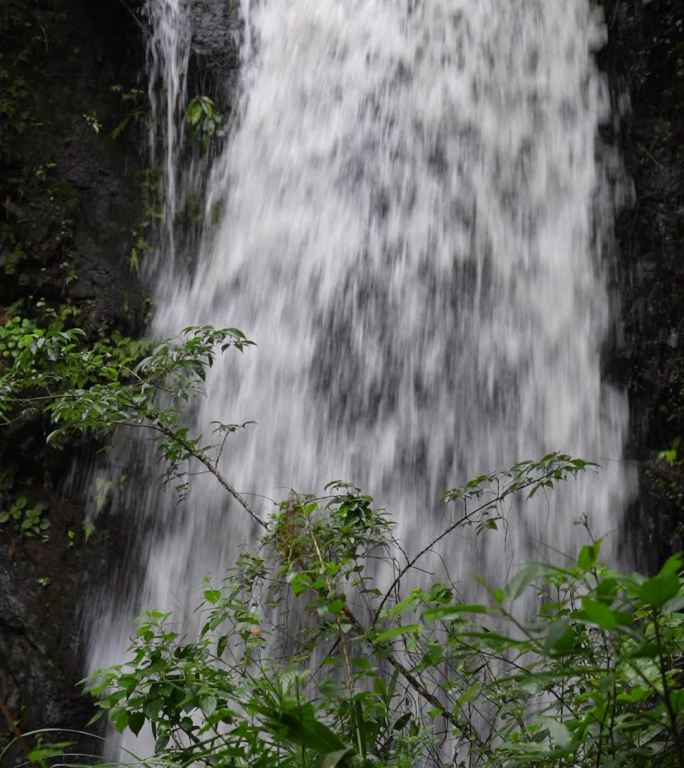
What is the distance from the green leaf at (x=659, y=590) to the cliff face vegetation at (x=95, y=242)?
375 cm

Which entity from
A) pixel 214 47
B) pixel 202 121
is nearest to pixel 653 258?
pixel 202 121

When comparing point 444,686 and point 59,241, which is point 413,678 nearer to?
point 444,686

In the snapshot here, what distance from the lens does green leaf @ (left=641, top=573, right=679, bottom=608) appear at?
75 centimetres

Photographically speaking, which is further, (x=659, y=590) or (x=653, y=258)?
(x=653, y=258)

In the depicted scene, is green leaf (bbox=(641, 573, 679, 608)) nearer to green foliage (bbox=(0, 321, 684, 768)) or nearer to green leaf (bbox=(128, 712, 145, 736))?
green foliage (bbox=(0, 321, 684, 768))

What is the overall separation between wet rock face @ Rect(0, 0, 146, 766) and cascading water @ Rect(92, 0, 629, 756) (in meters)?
0.29

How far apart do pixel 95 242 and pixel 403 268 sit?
7.71 ft

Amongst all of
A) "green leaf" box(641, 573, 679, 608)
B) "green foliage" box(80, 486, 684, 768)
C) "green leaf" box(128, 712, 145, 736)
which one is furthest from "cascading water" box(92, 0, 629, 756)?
"green leaf" box(641, 573, 679, 608)

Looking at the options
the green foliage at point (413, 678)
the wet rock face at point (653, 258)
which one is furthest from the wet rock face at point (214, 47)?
the green foliage at point (413, 678)

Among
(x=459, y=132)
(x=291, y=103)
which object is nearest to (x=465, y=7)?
(x=459, y=132)

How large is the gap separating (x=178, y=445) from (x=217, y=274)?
2.79 m

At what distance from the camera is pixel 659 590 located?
761 millimetres

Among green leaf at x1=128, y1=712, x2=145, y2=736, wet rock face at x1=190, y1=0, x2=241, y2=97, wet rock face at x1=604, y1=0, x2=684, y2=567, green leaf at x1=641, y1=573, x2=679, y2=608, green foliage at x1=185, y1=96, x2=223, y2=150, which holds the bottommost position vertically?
green leaf at x1=128, y1=712, x2=145, y2=736

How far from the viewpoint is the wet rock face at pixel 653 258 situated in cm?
434
